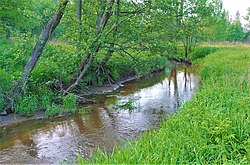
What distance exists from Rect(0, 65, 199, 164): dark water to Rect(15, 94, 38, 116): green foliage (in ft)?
1.94

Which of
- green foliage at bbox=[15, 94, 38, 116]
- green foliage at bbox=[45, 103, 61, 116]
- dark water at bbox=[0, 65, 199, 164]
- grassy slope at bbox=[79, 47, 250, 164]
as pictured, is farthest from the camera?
green foliage at bbox=[45, 103, 61, 116]

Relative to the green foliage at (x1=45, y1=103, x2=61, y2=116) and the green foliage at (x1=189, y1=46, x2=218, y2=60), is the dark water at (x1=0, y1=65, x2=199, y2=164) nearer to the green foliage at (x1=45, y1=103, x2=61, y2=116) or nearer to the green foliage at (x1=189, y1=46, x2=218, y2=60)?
the green foliage at (x1=45, y1=103, x2=61, y2=116)

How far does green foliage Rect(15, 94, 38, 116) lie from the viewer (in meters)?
8.71

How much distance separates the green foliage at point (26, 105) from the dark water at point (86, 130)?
59cm

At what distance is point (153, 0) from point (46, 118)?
5.37m

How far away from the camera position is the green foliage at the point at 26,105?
8711 mm

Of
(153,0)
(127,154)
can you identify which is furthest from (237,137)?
(153,0)

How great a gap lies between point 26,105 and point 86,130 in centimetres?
245

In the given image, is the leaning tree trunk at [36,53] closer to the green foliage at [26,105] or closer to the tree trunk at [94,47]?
the green foliage at [26,105]

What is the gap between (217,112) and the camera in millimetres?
5180

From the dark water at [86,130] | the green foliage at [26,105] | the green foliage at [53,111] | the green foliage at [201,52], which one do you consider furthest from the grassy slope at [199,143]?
the green foliage at [201,52]

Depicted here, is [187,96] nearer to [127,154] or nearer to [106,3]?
[106,3]

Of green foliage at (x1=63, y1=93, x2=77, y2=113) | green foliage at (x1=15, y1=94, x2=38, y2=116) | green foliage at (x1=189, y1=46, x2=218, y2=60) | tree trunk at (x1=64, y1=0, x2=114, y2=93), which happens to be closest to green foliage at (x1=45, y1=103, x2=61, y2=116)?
green foliage at (x1=63, y1=93, x2=77, y2=113)

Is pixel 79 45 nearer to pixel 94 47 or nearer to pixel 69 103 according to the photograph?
pixel 94 47
